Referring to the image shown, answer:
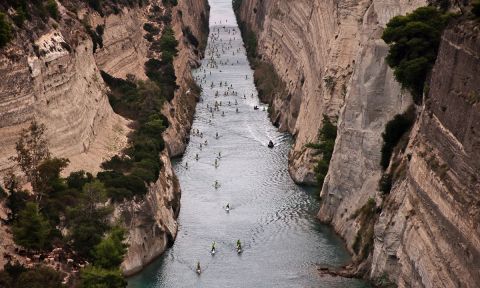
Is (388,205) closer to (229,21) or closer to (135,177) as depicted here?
(135,177)

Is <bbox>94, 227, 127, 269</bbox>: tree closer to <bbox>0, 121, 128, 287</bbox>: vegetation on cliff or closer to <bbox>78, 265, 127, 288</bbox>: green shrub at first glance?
<bbox>0, 121, 128, 287</bbox>: vegetation on cliff

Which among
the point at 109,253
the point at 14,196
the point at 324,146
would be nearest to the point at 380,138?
the point at 324,146

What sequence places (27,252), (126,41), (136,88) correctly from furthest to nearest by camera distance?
(126,41) → (136,88) → (27,252)

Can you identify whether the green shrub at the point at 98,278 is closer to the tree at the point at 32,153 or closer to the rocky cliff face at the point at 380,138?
the tree at the point at 32,153

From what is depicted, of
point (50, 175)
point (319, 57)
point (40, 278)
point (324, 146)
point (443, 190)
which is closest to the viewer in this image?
point (443, 190)

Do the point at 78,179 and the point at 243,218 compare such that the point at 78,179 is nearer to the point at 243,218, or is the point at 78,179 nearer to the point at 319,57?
the point at 243,218

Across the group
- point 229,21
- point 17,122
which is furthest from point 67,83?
point 229,21
